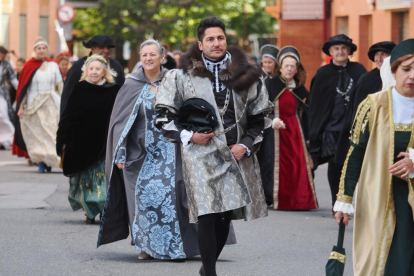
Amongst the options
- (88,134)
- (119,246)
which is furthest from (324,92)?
(119,246)

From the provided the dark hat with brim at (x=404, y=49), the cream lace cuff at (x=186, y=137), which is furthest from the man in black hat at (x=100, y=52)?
the dark hat with brim at (x=404, y=49)

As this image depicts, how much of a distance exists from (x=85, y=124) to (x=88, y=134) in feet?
0.34

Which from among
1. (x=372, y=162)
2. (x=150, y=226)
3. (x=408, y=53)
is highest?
(x=408, y=53)

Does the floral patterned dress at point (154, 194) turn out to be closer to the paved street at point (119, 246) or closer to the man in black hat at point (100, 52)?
the paved street at point (119, 246)

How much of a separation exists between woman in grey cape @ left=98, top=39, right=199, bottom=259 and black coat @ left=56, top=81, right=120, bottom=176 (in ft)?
5.88

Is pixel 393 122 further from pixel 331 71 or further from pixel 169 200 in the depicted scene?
pixel 331 71

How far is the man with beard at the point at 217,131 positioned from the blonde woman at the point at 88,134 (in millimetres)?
3500

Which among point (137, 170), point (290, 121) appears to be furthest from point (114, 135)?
point (290, 121)

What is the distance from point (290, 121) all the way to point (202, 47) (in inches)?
230

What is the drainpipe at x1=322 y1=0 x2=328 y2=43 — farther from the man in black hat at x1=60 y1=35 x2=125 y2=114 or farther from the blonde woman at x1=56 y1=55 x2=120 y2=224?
the blonde woman at x1=56 y1=55 x2=120 y2=224

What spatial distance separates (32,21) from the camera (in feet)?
160

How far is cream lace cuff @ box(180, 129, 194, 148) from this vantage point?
286 inches

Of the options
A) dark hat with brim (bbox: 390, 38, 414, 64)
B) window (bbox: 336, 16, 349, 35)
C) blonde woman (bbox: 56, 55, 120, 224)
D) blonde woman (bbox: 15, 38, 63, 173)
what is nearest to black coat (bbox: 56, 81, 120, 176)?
blonde woman (bbox: 56, 55, 120, 224)

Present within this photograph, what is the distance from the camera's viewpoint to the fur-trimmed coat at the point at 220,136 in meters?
7.30
